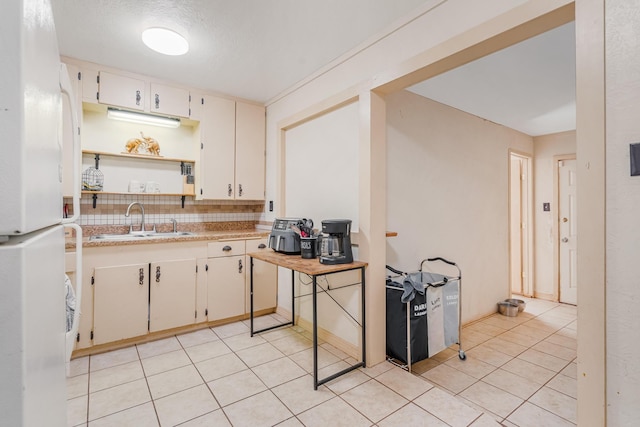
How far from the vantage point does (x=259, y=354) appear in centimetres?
260

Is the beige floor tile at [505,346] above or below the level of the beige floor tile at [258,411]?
below

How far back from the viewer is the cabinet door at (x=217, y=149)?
339cm

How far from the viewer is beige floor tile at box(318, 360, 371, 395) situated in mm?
2115

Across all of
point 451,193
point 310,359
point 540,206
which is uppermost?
point 451,193

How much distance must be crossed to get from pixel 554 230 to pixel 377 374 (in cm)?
396

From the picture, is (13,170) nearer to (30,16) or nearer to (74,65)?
(30,16)

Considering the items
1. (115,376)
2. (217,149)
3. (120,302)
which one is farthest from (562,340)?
(120,302)

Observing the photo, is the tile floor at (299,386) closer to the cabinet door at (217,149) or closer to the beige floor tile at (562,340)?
the beige floor tile at (562,340)

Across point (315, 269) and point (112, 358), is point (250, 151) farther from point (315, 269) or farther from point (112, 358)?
point (112, 358)

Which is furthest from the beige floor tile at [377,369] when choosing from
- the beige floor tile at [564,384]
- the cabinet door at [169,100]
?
the cabinet door at [169,100]

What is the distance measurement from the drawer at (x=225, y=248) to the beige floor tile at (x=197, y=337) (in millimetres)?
753

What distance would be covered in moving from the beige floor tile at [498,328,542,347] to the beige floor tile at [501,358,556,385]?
447 millimetres

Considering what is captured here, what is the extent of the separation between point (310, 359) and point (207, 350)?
0.91 meters

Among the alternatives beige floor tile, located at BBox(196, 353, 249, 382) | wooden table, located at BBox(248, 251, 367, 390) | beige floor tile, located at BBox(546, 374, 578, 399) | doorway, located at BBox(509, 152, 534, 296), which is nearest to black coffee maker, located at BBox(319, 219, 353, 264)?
wooden table, located at BBox(248, 251, 367, 390)
